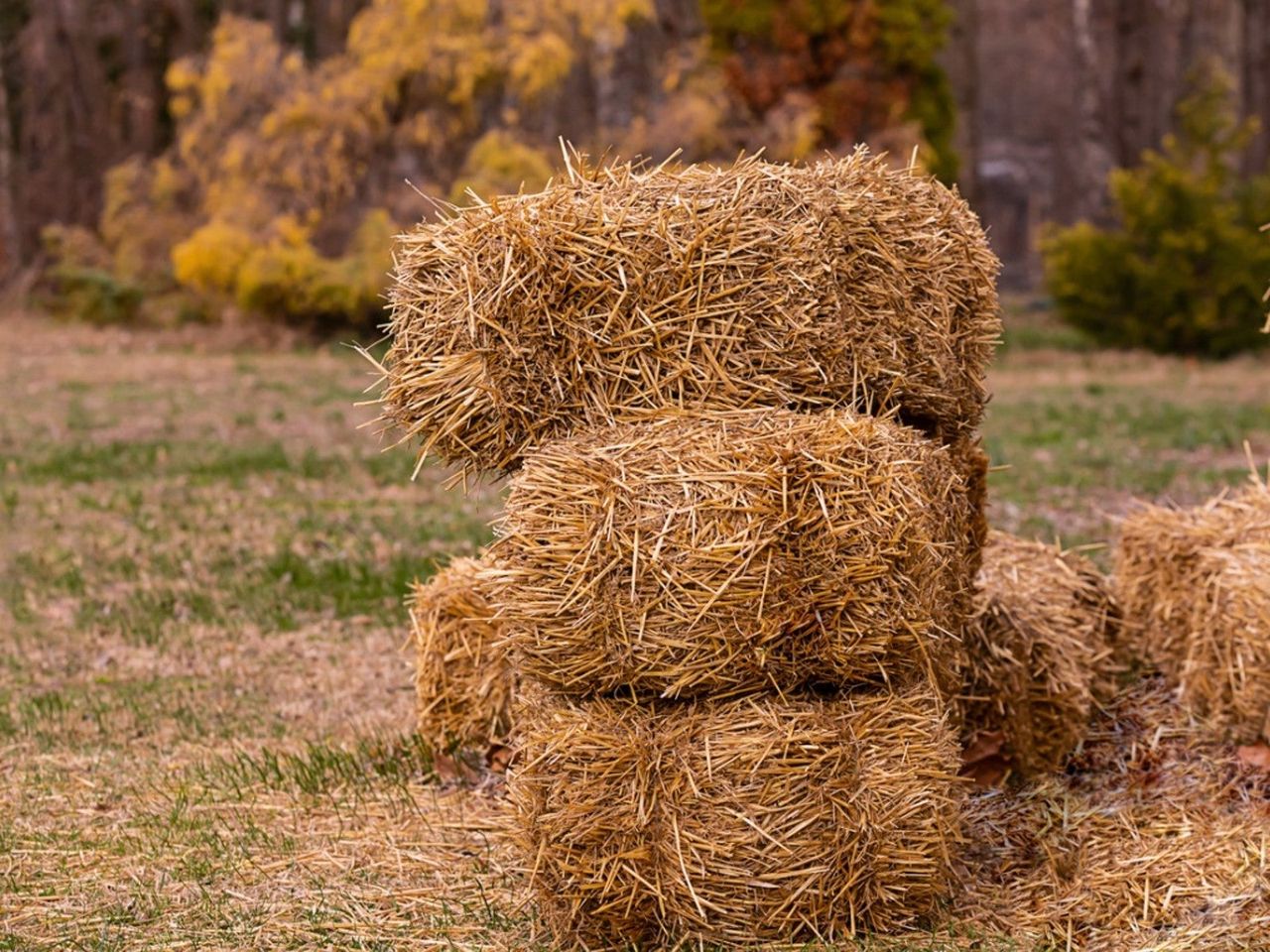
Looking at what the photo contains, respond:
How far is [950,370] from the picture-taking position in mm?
4891

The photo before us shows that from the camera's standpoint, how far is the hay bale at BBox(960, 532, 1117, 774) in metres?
5.50

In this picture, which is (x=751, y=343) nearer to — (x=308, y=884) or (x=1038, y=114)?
(x=308, y=884)

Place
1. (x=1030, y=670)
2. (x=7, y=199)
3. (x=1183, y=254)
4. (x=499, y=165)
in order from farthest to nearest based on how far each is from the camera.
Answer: (x=7, y=199) < (x=499, y=165) < (x=1183, y=254) < (x=1030, y=670)

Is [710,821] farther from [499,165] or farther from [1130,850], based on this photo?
[499,165]

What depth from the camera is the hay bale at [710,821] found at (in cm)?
417

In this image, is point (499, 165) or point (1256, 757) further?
point (499, 165)

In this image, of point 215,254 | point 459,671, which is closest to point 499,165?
point 215,254

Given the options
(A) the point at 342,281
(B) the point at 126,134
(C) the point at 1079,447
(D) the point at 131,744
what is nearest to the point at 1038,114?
(B) the point at 126,134

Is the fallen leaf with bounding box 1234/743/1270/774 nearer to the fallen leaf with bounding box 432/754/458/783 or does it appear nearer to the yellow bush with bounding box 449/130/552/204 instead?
the fallen leaf with bounding box 432/754/458/783

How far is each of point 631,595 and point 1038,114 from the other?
177 feet

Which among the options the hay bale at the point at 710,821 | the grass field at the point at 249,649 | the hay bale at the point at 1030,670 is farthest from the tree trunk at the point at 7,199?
the hay bale at the point at 710,821

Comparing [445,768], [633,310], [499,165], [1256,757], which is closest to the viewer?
[633,310]

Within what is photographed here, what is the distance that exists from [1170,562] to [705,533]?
9.47 feet

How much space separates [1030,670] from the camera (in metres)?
5.61
